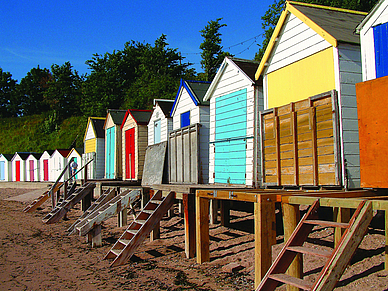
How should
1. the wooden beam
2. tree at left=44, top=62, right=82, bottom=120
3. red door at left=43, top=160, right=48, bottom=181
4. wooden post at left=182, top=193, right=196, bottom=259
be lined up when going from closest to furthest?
the wooden beam < wooden post at left=182, top=193, right=196, bottom=259 < red door at left=43, top=160, right=48, bottom=181 < tree at left=44, top=62, right=82, bottom=120

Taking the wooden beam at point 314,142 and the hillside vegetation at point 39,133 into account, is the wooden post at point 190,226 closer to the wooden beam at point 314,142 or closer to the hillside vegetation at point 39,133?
the wooden beam at point 314,142

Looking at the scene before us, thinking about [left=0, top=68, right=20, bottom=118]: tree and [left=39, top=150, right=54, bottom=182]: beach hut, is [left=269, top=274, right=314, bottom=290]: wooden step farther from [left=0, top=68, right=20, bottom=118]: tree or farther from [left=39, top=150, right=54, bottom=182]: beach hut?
[left=0, top=68, right=20, bottom=118]: tree

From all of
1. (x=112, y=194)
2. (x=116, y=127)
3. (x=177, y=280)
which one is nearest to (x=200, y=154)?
(x=112, y=194)

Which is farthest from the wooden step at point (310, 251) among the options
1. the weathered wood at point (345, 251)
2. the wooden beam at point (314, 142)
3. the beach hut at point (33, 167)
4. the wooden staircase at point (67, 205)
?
the beach hut at point (33, 167)

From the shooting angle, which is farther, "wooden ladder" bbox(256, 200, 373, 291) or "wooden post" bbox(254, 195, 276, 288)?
"wooden post" bbox(254, 195, 276, 288)

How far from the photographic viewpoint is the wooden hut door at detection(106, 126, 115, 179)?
21492 millimetres

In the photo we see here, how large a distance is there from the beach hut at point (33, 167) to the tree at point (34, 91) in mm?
33635

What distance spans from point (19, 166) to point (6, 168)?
8.43 feet

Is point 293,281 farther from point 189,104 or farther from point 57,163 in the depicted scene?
point 57,163

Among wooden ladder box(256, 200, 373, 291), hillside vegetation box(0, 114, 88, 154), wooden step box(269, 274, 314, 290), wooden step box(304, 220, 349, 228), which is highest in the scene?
hillside vegetation box(0, 114, 88, 154)

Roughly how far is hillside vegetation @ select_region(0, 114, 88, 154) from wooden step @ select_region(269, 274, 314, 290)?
4822 centimetres

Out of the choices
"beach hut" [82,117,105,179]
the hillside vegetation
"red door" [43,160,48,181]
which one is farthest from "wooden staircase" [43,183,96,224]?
the hillside vegetation

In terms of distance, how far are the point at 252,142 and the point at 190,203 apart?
231 centimetres

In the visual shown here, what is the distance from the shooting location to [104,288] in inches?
289
